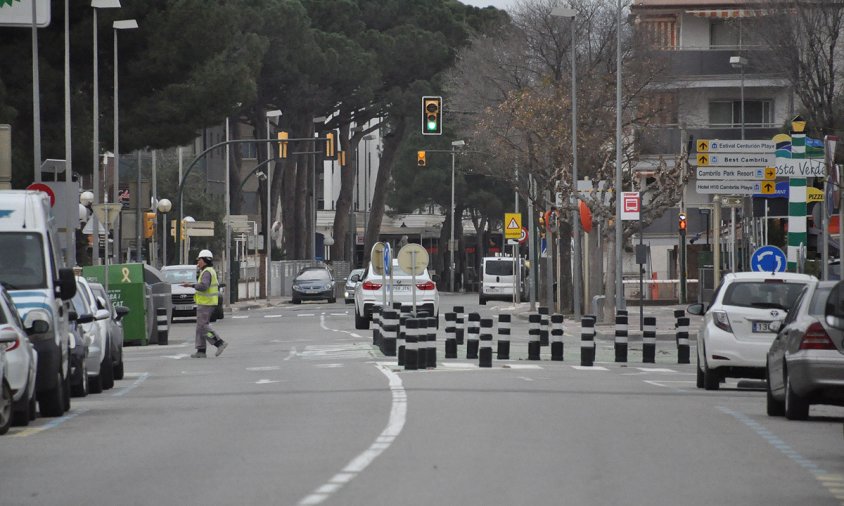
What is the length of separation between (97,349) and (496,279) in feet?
181

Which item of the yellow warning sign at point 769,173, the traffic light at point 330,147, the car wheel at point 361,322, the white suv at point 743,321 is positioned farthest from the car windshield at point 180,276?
the white suv at point 743,321

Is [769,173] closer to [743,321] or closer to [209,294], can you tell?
[209,294]

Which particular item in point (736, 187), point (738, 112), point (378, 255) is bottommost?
point (378, 255)

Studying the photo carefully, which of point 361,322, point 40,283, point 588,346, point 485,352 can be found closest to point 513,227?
point 361,322

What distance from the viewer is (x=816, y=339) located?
17.2 m

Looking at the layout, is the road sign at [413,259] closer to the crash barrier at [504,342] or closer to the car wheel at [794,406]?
the crash barrier at [504,342]

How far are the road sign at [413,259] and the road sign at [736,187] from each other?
19.6 feet

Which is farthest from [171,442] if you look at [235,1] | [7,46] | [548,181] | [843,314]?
[235,1]

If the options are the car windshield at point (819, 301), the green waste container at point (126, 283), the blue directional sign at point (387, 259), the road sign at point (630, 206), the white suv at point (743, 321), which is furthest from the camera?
the road sign at point (630, 206)

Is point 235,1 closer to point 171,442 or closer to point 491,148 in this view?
point 491,148

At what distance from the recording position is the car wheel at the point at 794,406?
17.8 metres

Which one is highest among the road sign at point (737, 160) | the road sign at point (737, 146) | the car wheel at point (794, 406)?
the road sign at point (737, 146)

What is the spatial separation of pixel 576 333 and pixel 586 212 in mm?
5667

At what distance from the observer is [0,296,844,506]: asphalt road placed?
37.6ft
